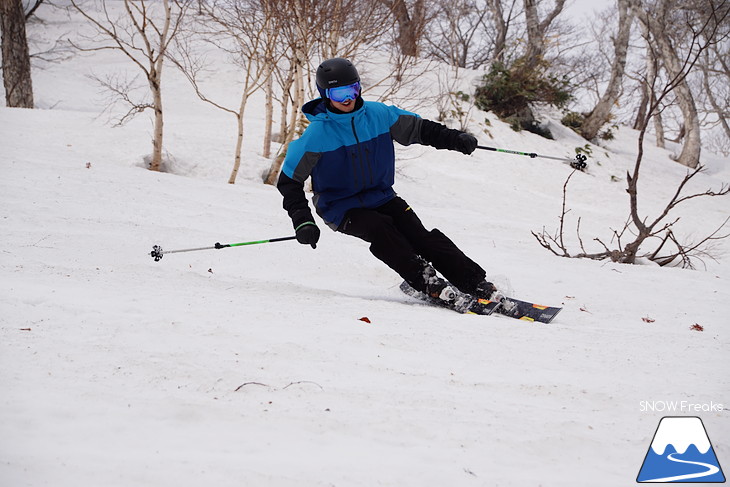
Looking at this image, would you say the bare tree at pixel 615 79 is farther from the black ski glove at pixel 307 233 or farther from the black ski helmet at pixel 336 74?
the black ski glove at pixel 307 233

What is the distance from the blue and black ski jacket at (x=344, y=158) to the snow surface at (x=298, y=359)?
1.96ft

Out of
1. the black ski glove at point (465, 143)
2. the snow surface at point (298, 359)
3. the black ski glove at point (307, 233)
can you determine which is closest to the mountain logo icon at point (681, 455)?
the snow surface at point (298, 359)

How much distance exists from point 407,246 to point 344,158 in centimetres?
69

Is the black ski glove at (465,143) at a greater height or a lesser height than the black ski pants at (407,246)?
greater

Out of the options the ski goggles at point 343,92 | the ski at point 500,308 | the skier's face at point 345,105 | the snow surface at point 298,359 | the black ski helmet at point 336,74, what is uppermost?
the black ski helmet at point 336,74

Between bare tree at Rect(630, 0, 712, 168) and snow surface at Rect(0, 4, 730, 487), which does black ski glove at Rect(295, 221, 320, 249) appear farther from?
bare tree at Rect(630, 0, 712, 168)

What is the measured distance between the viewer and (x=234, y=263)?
4434 millimetres

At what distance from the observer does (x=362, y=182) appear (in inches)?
148

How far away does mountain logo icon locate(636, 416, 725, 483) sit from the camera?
1654 mm

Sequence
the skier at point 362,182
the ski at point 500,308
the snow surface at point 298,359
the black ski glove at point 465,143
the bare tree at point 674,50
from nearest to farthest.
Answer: the snow surface at point 298,359 < the ski at point 500,308 < the skier at point 362,182 < the black ski glove at point 465,143 < the bare tree at point 674,50

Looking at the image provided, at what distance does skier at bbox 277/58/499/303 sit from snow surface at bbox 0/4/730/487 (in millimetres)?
338

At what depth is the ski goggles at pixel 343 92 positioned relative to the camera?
11.8 feet

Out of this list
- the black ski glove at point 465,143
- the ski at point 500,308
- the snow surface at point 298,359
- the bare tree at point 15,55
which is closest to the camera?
the snow surface at point 298,359

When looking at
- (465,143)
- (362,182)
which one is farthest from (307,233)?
(465,143)
